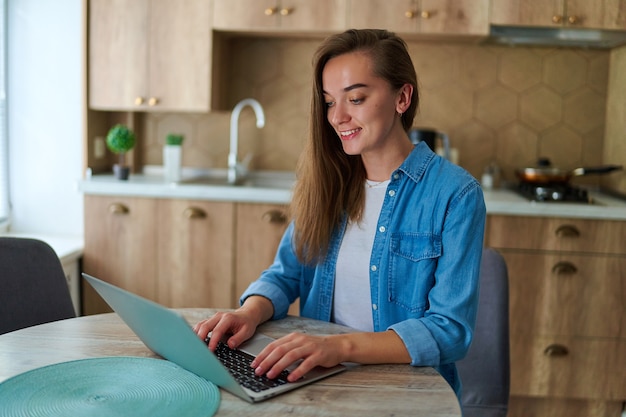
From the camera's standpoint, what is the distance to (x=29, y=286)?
5.93ft

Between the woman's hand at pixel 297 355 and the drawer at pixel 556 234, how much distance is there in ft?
6.03

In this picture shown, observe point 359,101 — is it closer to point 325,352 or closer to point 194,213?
point 325,352

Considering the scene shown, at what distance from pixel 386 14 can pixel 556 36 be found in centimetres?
80

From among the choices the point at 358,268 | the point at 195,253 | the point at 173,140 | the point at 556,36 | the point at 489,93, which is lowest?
the point at 195,253

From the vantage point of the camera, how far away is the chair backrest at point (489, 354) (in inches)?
71.5

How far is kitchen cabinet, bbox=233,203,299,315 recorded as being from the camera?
10.2 feet

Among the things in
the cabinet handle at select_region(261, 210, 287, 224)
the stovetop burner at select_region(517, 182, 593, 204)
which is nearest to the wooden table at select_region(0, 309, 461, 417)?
the cabinet handle at select_region(261, 210, 287, 224)

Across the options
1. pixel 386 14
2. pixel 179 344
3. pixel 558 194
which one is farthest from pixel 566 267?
pixel 179 344

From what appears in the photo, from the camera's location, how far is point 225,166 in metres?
3.68

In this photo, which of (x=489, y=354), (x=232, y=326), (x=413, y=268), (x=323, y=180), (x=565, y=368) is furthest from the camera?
(x=565, y=368)

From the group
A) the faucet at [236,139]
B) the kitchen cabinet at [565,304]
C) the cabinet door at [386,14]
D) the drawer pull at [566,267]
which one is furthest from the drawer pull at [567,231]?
the faucet at [236,139]

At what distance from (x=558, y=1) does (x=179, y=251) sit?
1998 mm

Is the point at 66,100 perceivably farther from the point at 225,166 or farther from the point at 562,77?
the point at 562,77

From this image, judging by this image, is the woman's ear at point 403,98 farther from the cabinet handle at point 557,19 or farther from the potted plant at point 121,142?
the potted plant at point 121,142
